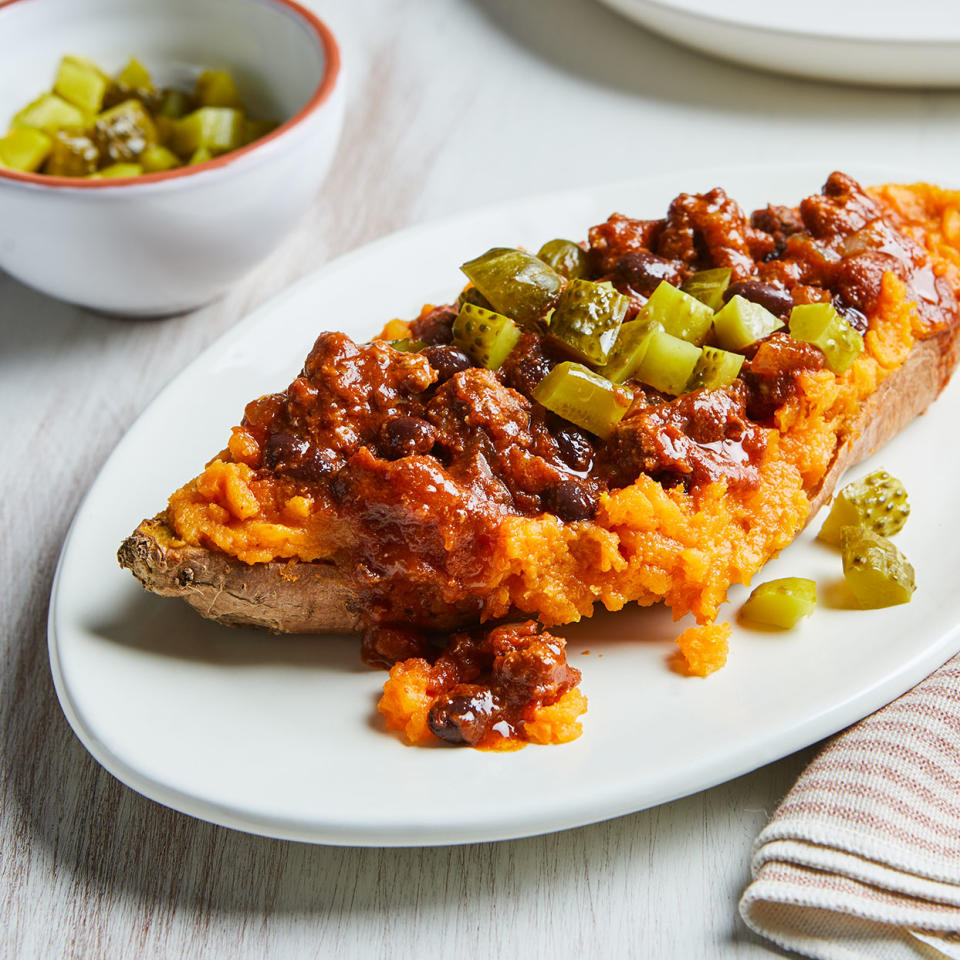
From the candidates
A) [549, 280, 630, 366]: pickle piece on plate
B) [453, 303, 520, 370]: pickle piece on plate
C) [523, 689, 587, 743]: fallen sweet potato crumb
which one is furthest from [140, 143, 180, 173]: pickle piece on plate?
[523, 689, 587, 743]: fallen sweet potato crumb

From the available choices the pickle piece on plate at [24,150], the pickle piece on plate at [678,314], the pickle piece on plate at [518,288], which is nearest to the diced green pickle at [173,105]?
A: the pickle piece on plate at [24,150]

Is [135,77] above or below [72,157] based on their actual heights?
above

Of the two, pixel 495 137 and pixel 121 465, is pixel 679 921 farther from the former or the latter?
pixel 495 137

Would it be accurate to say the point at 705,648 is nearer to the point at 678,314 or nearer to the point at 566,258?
the point at 678,314

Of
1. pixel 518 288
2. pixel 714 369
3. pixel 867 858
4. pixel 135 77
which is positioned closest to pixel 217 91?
pixel 135 77


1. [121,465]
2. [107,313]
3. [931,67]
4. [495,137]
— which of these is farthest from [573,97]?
[121,465]

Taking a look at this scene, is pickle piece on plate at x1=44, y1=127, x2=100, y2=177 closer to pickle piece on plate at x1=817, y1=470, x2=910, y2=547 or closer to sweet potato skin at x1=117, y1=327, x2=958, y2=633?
sweet potato skin at x1=117, y1=327, x2=958, y2=633
